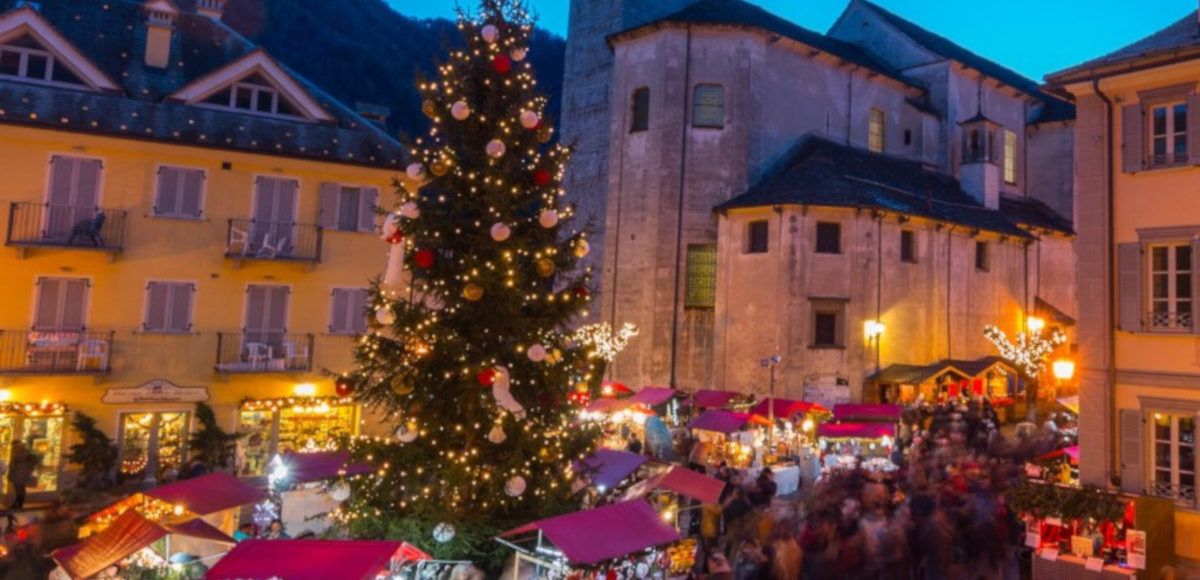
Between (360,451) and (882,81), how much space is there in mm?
35145

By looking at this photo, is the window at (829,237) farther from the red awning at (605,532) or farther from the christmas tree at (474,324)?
the red awning at (605,532)

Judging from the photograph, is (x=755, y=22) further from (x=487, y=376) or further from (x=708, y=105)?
(x=487, y=376)

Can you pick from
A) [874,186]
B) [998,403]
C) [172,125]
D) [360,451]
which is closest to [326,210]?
[172,125]

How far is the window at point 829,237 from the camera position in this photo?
3122 centimetres

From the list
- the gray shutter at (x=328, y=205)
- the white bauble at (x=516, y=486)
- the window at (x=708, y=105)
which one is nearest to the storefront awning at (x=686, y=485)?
the white bauble at (x=516, y=486)

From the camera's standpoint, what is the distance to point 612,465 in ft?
48.6

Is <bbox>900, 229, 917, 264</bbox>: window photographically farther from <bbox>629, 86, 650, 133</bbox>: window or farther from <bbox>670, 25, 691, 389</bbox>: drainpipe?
<bbox>629, 86, 650, 133</bbox>: window

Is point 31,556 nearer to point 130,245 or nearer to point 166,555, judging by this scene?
point 166,555

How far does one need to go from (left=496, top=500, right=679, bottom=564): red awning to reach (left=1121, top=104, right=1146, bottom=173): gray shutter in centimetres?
1168

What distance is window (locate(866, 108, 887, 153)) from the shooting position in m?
39.4

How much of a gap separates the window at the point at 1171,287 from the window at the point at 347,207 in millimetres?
18274

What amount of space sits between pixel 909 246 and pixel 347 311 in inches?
885

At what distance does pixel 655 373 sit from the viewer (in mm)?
34188

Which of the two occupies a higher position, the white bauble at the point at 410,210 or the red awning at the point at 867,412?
the white bauble at the point at 410,210
